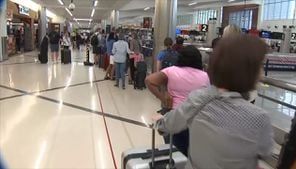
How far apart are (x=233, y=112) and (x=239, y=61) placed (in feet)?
0.69

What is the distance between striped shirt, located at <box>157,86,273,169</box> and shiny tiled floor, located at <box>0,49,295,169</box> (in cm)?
264

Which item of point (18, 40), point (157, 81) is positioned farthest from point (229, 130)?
point (18, 40)

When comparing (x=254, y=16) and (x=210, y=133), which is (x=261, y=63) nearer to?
(x=210, y=133)

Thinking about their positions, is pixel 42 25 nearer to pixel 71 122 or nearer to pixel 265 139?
pixel 71 122

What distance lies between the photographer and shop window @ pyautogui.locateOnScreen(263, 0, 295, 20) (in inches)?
1029

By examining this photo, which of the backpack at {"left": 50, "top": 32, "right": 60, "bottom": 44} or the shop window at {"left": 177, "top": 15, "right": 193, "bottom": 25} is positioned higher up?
the shop window at {"left": 177, "top": 15, "right": 193, "bottom": 25}

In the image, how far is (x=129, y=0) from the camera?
71.5 ft

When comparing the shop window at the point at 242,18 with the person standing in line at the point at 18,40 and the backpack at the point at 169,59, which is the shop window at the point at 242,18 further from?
the backpack at the point at 169,59

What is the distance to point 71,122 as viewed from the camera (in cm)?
559

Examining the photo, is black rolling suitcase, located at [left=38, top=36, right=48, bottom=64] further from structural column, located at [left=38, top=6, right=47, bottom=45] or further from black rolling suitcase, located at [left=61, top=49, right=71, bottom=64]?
structural column, located at [left=38, top=6, right=47, bottom=45]

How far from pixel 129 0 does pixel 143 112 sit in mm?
16445

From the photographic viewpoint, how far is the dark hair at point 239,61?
1.26 metres

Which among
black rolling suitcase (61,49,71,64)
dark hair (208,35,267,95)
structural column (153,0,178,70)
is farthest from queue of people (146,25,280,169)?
black rolling suitcase (61,49,71,64)

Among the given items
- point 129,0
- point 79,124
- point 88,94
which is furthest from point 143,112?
point 129,0
